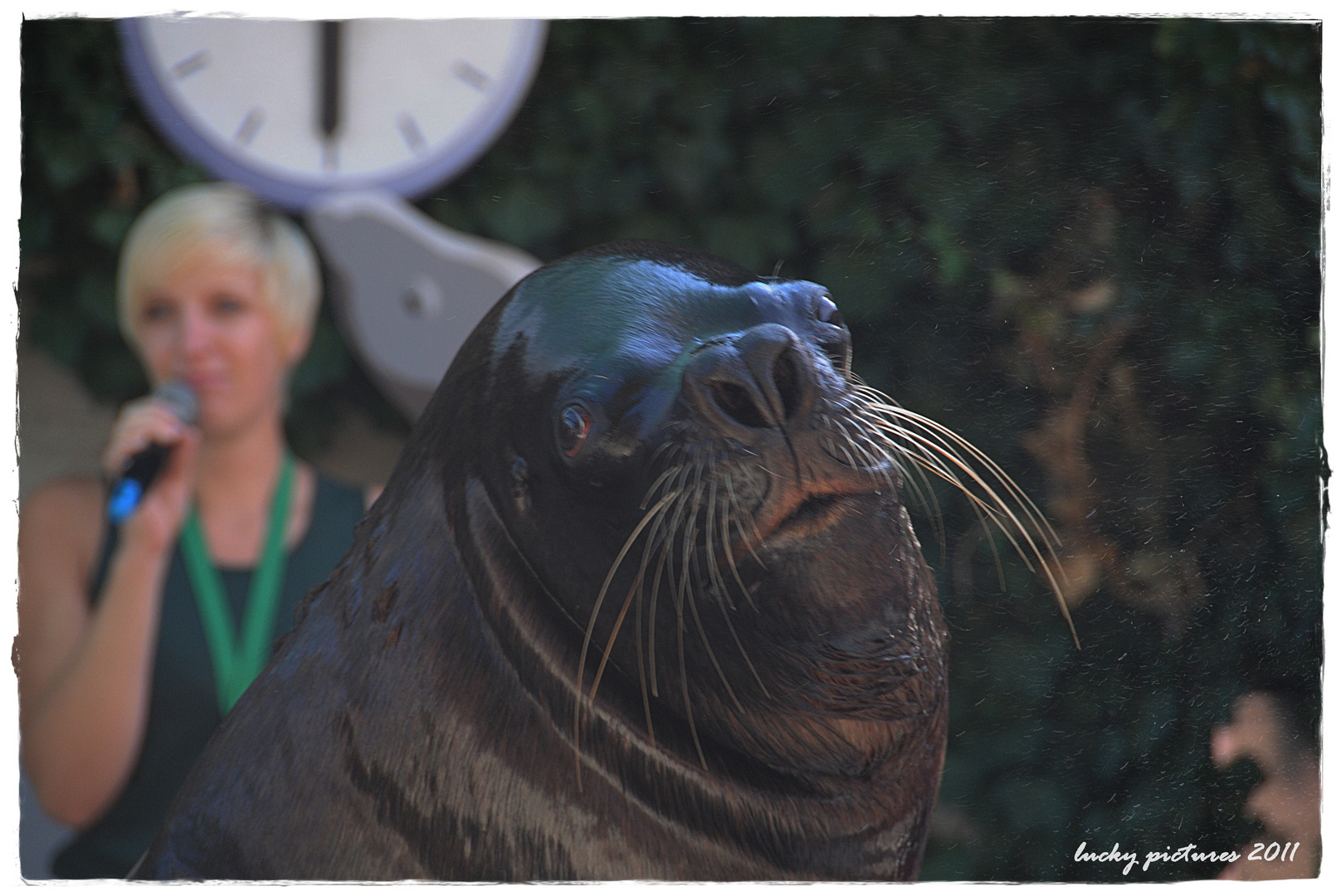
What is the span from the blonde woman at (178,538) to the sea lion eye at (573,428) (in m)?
0.46

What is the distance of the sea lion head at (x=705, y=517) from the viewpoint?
62.4 inches

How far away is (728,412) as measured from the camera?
1.57 m

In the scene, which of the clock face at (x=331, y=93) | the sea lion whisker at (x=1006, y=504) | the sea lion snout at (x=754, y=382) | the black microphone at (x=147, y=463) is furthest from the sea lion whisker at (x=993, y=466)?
the black microphone at (x=147, y=463)

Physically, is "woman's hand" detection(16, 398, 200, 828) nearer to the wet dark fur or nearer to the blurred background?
the blurred background

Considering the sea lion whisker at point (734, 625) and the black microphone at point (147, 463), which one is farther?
the black microphone at point (147, 463)

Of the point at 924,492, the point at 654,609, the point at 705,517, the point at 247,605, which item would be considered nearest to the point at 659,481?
the point at 705,517

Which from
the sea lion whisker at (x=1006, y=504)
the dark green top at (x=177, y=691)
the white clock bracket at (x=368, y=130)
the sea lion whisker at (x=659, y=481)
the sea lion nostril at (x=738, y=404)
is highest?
the white clock bracket at (x=368, y=130)

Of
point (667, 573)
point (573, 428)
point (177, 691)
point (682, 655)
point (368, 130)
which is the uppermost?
point (368, 130)

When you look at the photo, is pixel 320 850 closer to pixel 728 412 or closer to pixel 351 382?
pixel 351 382

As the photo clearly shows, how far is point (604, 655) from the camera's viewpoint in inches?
67.7

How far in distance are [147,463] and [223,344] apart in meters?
0.24

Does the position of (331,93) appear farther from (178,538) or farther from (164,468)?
(178,538)

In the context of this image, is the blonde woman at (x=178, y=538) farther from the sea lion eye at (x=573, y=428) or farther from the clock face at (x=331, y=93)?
the sea lion eye at (x=573, y=428)

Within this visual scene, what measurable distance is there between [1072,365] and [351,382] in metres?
1.24
